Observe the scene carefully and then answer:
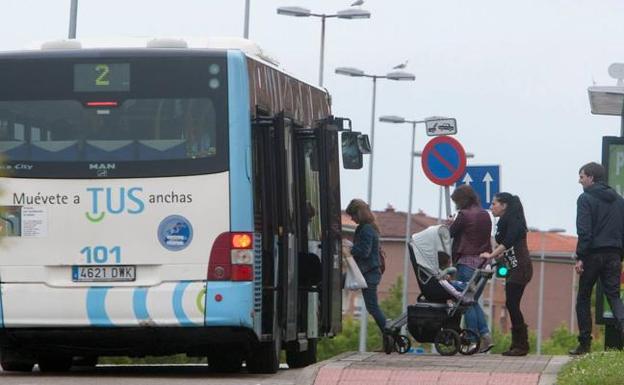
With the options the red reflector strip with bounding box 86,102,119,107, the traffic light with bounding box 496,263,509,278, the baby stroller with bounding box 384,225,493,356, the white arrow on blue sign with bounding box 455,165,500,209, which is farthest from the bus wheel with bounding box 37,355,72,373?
the white arrow on blue sign with bounding box 455,165,500,209

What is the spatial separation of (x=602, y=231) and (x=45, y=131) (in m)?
5.67

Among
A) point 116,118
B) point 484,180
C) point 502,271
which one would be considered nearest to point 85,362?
point 502,271

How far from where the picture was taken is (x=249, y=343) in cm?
1680

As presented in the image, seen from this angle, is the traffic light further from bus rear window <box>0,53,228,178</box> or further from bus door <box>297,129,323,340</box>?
bus rear window <box>0,53,228,178</box>

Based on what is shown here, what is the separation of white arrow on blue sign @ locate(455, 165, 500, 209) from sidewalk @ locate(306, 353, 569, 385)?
6890 millimetres

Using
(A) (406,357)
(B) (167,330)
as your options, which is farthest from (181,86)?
(A) (406,357)

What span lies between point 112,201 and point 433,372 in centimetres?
326

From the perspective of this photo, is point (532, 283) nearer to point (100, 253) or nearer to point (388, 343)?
point (388, 343)

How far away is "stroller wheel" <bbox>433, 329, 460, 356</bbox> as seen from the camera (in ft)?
63.1

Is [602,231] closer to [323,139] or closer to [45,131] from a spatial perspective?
[323,139]

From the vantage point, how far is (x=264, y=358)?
17.1 metres

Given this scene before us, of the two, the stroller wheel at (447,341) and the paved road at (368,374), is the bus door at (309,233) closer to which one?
the paved road at (368,374)

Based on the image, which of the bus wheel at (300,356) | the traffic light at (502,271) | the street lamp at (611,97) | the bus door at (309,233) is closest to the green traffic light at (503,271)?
the traffic light at (502,271)

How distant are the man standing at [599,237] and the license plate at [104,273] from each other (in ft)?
15.6
